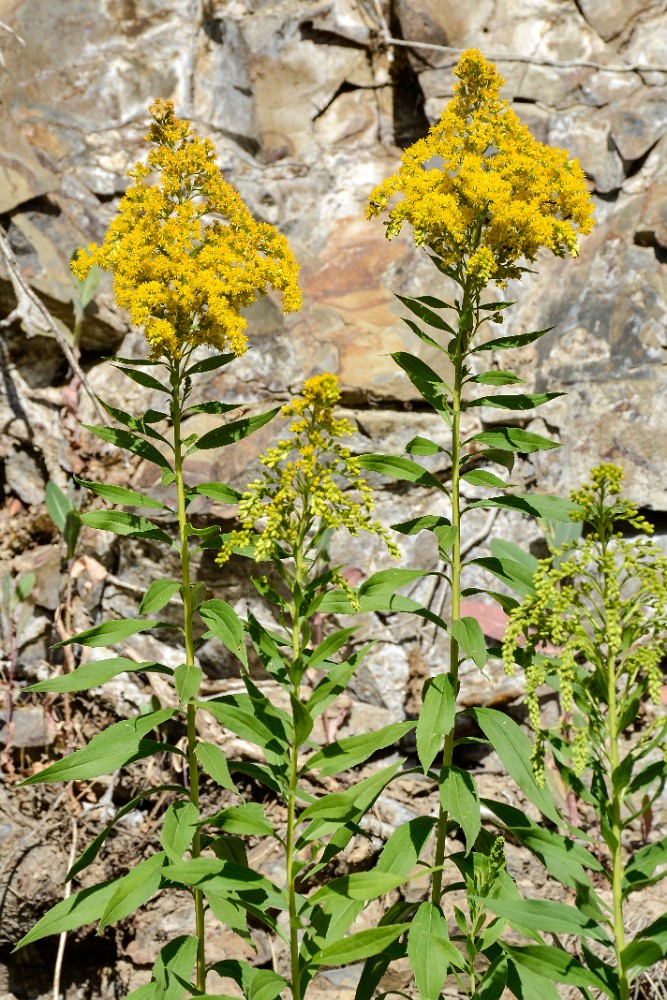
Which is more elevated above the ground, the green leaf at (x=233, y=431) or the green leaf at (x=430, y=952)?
the green leaf at (x=233, y=431)

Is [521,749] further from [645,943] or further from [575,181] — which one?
[575,181]

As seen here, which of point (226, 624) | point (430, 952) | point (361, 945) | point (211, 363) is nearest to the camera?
point (361, 945)

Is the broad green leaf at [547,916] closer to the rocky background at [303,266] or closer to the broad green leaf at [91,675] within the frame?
the broad green leaf at [91,675]

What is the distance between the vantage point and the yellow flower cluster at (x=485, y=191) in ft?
8.52

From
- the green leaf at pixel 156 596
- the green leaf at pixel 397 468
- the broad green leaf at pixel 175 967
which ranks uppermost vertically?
the green leaf at pixel 397 468

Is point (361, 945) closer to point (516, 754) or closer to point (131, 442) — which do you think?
point (516, 754)

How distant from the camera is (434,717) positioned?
240cm

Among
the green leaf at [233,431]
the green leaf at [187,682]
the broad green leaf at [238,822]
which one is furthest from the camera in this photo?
the green leaf at [233,431]

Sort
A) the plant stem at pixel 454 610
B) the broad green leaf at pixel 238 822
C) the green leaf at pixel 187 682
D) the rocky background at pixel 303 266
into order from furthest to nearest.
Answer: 1. the rocky background at pixel 303 266
2. the plant stem at pixel 454 610
3. the green leaf at pixel 187 682
4. the broad green leaf at pixel 238 822

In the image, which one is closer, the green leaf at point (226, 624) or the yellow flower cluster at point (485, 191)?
the green leaf at point (226, 624)

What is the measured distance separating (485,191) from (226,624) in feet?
4.64

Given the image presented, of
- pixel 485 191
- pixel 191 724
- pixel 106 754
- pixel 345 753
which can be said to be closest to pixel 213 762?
pixel 191 724

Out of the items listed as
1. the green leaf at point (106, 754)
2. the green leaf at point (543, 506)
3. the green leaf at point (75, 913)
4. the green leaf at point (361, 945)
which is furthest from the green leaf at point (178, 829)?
the green leaf at point (543, 506)

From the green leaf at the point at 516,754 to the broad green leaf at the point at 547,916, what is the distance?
9.1 inches
